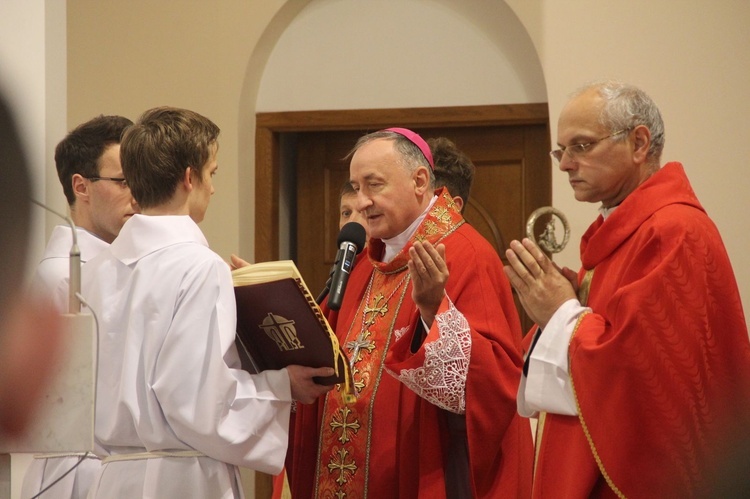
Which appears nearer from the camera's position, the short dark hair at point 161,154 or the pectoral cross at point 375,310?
the short dark hair at point 161,154

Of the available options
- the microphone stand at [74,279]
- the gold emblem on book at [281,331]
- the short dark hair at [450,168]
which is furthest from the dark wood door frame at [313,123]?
the microphone stand at [74,279]

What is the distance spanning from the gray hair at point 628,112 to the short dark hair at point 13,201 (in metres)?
2.31

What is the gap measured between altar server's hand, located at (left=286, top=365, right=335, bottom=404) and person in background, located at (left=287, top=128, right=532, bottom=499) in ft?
1.20

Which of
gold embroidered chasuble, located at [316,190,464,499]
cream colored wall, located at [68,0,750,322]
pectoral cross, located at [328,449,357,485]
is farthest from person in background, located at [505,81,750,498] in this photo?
cream colored wall, located at [68,0,750,322]

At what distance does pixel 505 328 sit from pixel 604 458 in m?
0.70

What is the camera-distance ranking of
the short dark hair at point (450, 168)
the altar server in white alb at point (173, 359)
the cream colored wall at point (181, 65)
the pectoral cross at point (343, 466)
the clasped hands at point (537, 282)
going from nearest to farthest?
the altar server in white alb at point (173, 359) → the clasped hands at point (537, 282) → the pectoral cross at point (343, 466) → the short dark hair at point (450, 168) → the cream colored wall at point (181, 65)

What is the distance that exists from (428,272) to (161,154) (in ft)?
2.80

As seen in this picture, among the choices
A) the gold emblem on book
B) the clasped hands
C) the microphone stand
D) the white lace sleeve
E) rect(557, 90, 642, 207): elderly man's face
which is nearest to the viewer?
the microphone stand

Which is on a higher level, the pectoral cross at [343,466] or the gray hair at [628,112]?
the gray hair at [628,112]

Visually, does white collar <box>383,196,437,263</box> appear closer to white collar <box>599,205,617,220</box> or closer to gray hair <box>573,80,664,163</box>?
white collar <box>599,205,617,220</box>

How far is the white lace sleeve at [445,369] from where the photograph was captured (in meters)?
2.79

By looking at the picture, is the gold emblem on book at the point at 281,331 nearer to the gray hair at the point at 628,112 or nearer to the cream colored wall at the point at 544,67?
the gray hair at the point at 628,112

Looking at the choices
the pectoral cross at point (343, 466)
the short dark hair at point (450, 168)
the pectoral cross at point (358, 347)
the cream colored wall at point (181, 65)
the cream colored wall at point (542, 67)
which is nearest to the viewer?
the pectoral cross at point (343, 466)

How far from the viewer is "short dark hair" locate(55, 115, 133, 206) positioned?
10.7 ft
